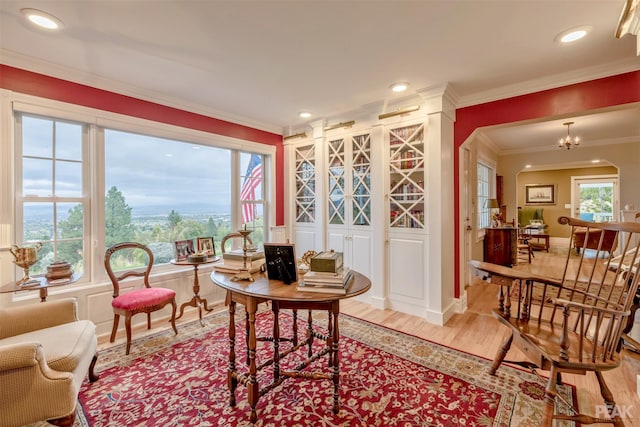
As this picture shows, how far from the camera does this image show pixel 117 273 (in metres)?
2.94

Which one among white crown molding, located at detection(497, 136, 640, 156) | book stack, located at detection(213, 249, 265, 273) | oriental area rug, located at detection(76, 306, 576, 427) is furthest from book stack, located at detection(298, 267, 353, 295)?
white crown molding, located at detection(497, 136, 640, 156)

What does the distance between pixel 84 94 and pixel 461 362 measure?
13.4 feet

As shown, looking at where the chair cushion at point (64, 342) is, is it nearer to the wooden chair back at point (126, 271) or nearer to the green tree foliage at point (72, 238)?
the wooden chair back at point (126, 271)

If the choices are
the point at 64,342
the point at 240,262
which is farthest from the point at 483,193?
the point at 64,342

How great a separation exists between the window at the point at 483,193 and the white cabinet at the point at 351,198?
2.74m

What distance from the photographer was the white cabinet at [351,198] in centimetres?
364

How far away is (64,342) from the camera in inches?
66.1

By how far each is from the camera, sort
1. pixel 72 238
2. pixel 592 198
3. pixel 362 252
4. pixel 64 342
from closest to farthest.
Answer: pixel 64 342 → pixel 72 238 → pixel 362 252 → pixel 592 198

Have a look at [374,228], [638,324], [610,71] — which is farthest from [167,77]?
[638,324]

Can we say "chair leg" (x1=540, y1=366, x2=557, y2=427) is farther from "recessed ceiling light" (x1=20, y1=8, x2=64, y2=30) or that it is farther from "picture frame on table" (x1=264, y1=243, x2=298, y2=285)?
"recessed ceiling light" (x1=20, y1=8, x2=64, y2=30)

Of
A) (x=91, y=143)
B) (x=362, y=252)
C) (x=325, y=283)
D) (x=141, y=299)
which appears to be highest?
(x=91, y=143)

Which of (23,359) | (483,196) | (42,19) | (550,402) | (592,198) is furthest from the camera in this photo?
(592,198)

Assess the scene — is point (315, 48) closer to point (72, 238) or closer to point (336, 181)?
point (336, 181)

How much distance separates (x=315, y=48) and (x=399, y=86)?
3.64 feet
